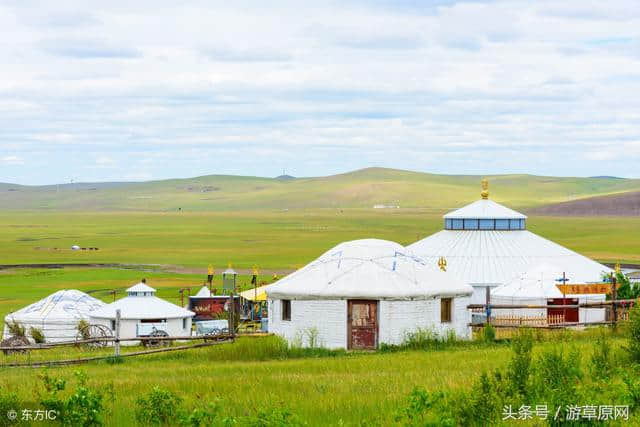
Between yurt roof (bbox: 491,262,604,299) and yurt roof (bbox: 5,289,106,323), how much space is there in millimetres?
15101

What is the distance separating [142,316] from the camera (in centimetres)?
3731

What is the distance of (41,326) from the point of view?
37.4 meters

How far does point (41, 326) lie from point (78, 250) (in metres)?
70.6

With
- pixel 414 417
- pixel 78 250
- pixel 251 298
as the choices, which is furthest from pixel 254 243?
pixel 414 417

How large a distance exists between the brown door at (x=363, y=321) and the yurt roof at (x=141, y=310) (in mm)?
12287

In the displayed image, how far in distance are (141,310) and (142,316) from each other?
11.0 inches

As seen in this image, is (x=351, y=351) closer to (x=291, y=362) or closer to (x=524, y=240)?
(x=291, y=362)

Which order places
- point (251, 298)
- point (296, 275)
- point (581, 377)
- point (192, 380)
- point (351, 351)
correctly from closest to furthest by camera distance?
1. point (581, 377)
2. point (192, 380)
3. point (351, 351)
4. point (296, 275)
5. point (251, 298)

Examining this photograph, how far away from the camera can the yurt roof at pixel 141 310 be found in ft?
122

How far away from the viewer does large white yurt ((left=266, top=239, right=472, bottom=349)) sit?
26938 mm

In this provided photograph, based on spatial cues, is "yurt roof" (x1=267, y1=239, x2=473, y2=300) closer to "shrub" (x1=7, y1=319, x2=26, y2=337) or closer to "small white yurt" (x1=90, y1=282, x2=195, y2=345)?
"small white yurt" (x1=90, y1=282, x2=195, y2=345)

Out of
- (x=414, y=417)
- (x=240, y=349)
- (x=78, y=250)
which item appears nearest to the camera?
(x=414, y=417)

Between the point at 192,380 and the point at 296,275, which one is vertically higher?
the point at 296,275

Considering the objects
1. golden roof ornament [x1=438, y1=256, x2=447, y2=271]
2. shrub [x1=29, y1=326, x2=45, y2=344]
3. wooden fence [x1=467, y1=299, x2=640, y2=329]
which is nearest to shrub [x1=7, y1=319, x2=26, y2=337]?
shrub [x1=29, y1=326, x2=45, y2=344]
